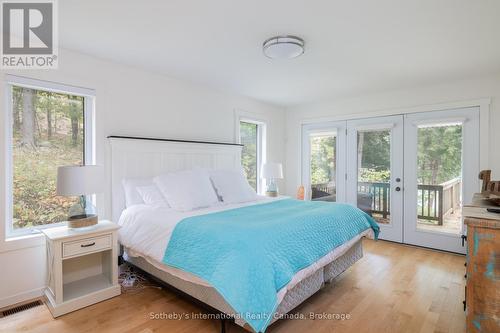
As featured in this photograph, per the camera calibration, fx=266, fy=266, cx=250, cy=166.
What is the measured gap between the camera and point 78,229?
2387 mm

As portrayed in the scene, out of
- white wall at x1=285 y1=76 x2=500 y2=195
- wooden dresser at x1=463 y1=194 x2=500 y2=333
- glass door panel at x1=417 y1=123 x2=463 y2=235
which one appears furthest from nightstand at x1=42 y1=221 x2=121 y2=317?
glass door panel at x1=417 y1=123 x2=463 y2=235

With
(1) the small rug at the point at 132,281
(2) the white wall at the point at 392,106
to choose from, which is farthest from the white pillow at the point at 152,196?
(2) the white wall at the point at 392,106

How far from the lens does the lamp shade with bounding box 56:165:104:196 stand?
2260mm

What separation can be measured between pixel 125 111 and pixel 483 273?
351cm

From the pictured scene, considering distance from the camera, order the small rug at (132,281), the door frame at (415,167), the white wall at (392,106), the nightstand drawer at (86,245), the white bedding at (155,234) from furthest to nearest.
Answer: the door frame at (415,167) → the white wall at (392,106) → the small rug at (132,281) → the nightstand drawer at (86,245) → the white bedding at (155,234)

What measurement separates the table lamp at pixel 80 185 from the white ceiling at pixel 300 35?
121cm

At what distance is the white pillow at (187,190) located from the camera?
277 centimetres

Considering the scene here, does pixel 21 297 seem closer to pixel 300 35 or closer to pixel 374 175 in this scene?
pixel 300 35

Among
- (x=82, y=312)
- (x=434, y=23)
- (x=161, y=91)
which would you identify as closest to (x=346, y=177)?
(x=434, y=23)

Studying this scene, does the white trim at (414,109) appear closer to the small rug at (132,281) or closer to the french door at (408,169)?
the french door at (408,169)

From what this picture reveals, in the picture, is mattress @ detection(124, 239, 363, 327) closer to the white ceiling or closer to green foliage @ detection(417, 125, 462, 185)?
green foliage @ detection(417, 125, 462, 185)

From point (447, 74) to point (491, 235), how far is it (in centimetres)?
263

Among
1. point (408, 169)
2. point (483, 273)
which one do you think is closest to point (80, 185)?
point (483, 273)

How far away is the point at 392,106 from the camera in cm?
416
